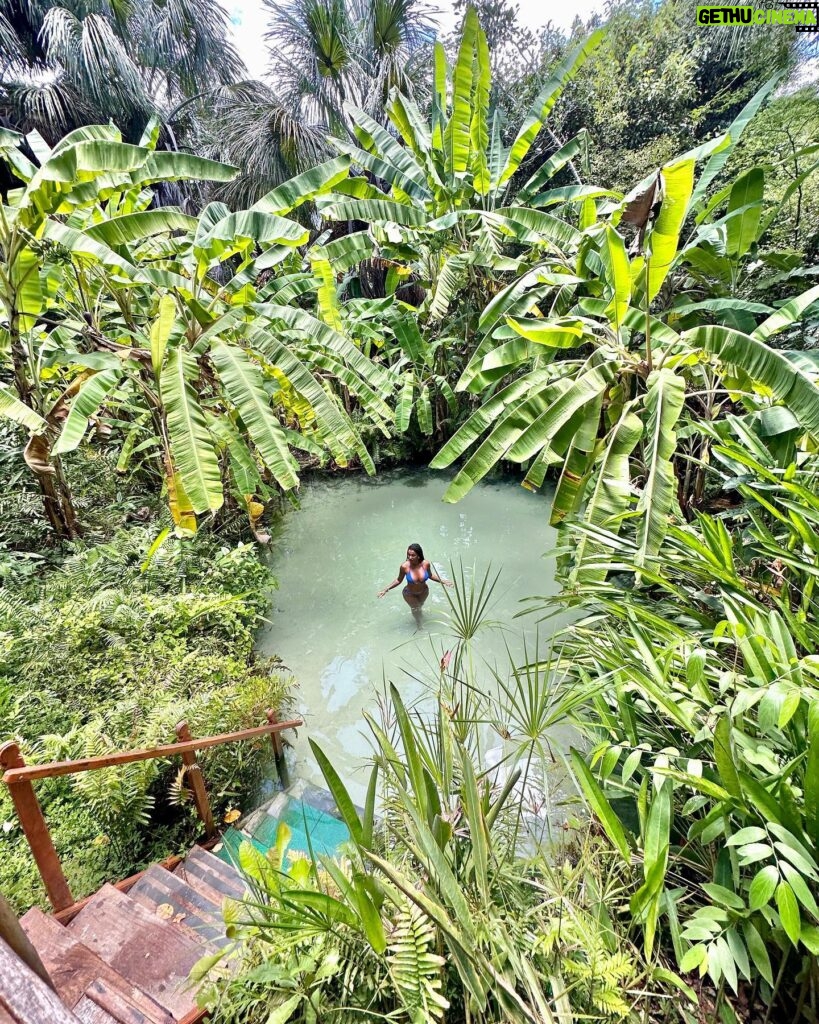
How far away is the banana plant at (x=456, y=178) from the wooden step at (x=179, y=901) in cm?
570

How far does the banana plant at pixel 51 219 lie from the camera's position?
313 centimetres

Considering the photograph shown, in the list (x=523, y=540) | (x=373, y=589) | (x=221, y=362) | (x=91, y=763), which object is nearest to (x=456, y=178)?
(x=221, y=362)

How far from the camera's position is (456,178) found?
5.84 metres

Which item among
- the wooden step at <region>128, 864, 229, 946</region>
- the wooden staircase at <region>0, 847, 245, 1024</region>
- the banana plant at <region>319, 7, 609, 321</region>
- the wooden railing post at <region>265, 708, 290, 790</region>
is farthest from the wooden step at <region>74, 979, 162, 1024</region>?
the banana plant at <region>319, 7, 609, 321</region>

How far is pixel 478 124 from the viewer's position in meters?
5.49

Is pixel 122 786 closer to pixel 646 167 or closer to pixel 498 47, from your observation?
pixel 646 167

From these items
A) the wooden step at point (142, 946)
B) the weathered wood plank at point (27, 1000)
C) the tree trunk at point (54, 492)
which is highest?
the tree trunk at point (54, 492)

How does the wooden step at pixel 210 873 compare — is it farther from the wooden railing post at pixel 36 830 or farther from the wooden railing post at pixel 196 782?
the wooden railing post at pixel 36 830

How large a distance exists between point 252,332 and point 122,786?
3173 mm

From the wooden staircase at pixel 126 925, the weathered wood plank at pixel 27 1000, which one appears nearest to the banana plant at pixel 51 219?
the wooden staircase at pixel 126 925

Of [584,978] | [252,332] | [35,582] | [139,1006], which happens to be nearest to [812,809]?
[584,978]

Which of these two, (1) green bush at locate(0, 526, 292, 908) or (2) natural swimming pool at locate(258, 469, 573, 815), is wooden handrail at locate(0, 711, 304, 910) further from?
(2) natural swimming pool at locate(258, 469, 573, 815)

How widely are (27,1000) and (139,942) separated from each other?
5.54 feet

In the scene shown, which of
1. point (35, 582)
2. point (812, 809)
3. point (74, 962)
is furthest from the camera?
point (35, 582)
